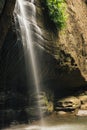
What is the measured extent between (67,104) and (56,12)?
134 inches

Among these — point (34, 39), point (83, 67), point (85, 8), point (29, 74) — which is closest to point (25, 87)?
point (29, 74)

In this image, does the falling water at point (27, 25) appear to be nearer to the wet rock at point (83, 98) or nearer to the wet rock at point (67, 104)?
the wet rock at point (67, 104)

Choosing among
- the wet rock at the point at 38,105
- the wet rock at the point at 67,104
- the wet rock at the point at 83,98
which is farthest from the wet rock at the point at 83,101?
the wet rock at the point at 38,105

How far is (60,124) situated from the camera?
11344 millimetres

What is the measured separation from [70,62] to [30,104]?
7.56 feet

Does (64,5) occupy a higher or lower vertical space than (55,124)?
higher

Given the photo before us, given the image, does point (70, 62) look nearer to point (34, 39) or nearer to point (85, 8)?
point (34, 39)

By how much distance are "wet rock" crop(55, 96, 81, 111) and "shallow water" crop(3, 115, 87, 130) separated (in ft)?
2.26

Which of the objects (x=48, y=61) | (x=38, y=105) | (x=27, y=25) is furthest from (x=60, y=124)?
(x=27, y=25)

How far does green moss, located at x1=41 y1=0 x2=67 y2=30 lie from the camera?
1255cm

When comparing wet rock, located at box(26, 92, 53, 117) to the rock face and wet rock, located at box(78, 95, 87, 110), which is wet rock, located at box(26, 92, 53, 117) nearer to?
the rock face

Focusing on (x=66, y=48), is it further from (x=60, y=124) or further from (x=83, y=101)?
(x=60, y=124)

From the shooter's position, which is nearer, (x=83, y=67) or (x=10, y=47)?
(x=10, y=47)

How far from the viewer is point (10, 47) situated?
1116cm
